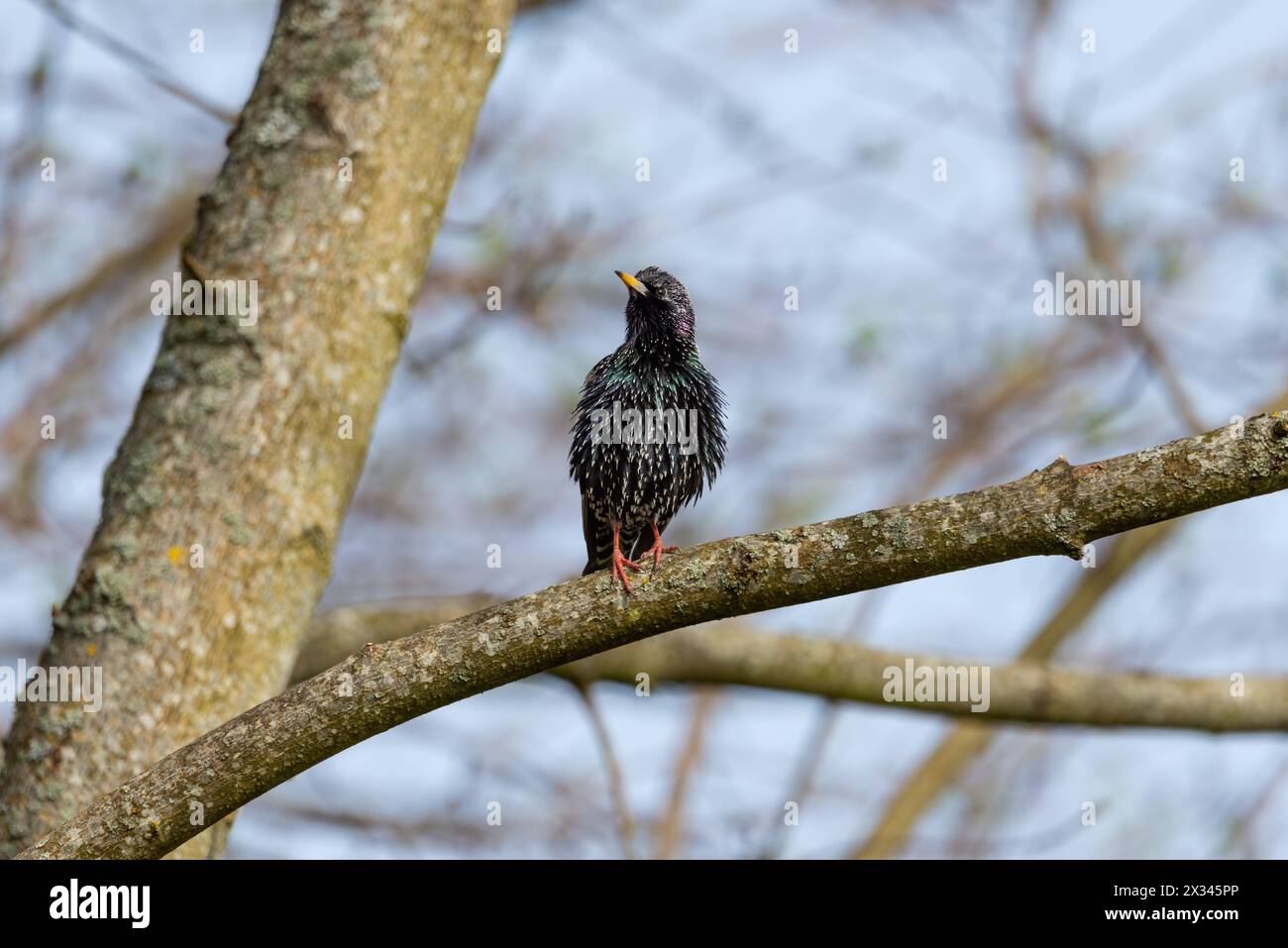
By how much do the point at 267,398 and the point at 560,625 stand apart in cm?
149

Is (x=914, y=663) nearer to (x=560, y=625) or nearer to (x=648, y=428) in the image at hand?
(x=648, y=428)

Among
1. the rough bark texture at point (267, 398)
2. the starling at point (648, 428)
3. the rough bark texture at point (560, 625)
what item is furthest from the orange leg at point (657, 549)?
the rough bark texture at point (560, 625)

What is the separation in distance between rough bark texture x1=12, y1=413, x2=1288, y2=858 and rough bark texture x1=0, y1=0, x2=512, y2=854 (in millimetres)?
774

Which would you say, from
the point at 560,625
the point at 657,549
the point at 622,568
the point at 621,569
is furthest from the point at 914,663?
the point at 560,625

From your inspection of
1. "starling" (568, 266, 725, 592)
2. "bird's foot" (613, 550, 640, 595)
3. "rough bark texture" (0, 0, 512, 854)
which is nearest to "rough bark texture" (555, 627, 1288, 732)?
Result: "starling" (568, 266, 725, 592)

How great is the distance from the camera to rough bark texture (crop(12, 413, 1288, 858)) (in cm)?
270

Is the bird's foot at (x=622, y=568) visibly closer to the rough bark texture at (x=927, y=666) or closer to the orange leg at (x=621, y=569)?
the orange leg at (x=621, y=569)

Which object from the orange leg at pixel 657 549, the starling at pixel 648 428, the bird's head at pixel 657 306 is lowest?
the orange leg at pixel 657 549

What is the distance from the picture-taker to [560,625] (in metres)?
2.83

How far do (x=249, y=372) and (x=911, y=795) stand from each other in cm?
393

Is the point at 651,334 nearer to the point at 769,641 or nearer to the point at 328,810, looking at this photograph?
the point at 769,641

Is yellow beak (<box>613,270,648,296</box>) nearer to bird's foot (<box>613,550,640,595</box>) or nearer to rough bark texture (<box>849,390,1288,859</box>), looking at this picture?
bird's foot (<box>613,550,640,595</box>)

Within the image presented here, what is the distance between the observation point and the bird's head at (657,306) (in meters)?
5.06
